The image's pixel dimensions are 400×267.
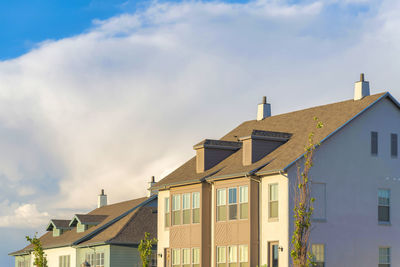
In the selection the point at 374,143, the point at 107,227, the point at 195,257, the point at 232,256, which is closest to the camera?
the point at 374,143

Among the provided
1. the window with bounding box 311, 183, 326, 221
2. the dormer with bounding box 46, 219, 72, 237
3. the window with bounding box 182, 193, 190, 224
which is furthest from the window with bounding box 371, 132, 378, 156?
the dormer with bounding box 46, 219, 72, 237

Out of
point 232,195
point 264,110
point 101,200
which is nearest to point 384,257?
point 232,195

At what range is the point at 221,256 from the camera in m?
42.3

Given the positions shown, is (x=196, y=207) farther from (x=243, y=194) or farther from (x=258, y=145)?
(x=258, y=145)

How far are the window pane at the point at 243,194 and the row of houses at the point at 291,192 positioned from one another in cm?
5

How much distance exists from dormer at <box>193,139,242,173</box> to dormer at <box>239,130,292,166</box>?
3.11 metres

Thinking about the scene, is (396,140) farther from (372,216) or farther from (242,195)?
(242,195)

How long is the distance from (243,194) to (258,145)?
2.95 m

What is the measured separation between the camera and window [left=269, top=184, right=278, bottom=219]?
39.1m

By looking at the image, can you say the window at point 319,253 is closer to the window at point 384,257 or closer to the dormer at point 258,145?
the window at point 384,257

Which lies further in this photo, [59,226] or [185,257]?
[59,226]

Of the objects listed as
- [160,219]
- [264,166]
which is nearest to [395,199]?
[264,166]

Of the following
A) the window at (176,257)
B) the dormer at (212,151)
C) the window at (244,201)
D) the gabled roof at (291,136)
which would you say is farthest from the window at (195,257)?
the dormer at (212,151)

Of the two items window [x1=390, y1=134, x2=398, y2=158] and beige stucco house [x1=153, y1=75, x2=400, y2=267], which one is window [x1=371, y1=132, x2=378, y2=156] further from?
Result: window [x1=390, y1=134, x2=398, y2=158]
